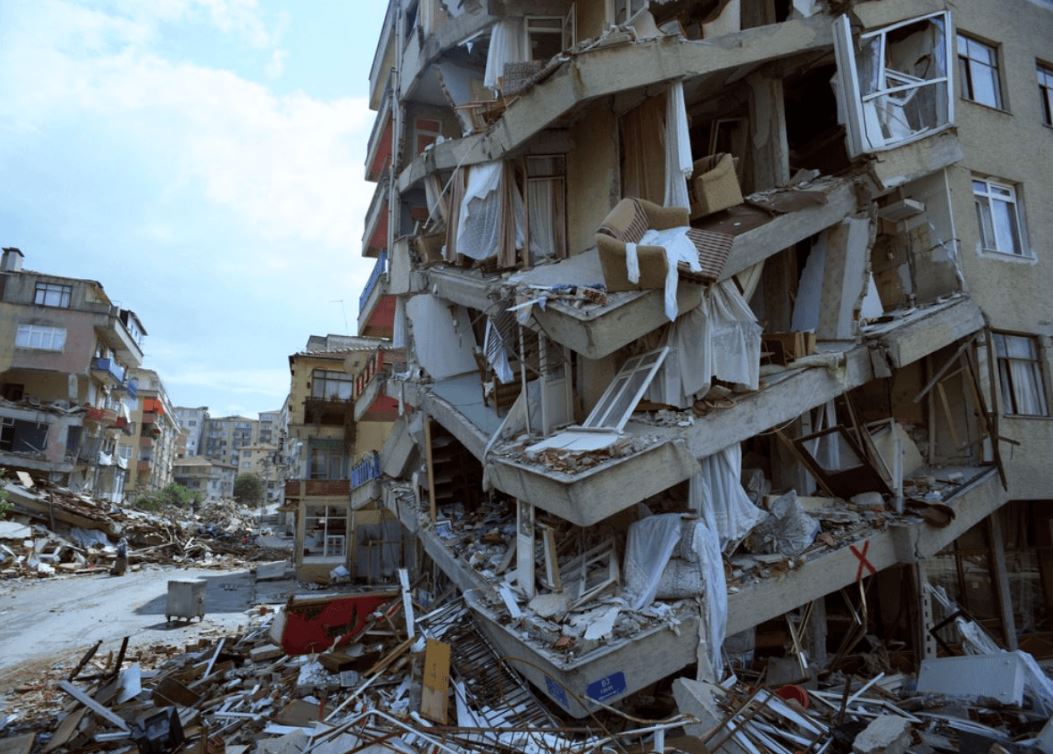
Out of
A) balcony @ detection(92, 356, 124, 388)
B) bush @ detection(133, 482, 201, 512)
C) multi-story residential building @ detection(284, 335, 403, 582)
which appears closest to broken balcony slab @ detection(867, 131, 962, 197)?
multi-story residential building @ detection(284, 335, 403, 582)

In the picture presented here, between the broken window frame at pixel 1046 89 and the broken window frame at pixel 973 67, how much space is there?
1.04m

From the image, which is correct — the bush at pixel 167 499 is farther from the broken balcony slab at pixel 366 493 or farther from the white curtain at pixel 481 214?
the white curtain at pixel 481 214

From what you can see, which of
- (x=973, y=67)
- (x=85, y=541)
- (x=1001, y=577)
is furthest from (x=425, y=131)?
(x=85, y=541)

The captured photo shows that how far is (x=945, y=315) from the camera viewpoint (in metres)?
10.2

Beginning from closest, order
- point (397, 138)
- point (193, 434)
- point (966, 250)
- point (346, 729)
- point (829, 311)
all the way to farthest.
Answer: point (346, 729)
point (829, 311)
point (966, 250)
point (397, 138)
point (193, 434)

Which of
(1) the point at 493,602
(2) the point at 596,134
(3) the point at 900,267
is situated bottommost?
(1) the point at 493,602

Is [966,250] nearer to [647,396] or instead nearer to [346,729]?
[647,396]

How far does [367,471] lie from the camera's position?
19719 mm

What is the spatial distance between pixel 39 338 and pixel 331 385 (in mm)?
21494

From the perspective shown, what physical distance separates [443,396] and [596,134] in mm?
5916

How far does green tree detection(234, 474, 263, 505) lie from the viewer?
75275 millimetres

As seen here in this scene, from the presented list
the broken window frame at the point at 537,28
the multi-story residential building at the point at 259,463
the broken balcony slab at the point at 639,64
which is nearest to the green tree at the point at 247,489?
the multi-story residential building at the point at 259,463

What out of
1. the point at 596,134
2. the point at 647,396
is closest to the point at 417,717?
the point at 647,396

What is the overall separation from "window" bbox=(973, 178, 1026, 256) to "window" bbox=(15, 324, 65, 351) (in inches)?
1728
